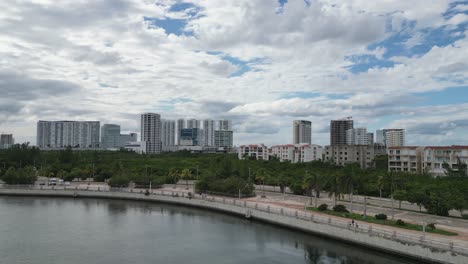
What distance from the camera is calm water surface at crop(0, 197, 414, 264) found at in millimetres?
34156

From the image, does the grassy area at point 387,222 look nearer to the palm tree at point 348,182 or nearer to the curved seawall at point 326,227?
the curved seawall at point 326,227

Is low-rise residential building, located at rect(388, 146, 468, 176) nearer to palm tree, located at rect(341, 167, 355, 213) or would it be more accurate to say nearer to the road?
the road

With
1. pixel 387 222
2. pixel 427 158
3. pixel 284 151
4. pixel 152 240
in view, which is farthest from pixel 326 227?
pixel 284 151

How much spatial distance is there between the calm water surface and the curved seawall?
1.05 metres

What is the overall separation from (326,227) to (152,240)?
19.3 m

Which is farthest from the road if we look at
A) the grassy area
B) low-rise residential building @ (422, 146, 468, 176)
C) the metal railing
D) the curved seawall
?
low-rise residential building @ (422, 146, 468, 176)

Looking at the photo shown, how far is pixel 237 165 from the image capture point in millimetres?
86375

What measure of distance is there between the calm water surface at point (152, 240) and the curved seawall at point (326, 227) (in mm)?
1051

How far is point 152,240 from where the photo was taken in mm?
40031

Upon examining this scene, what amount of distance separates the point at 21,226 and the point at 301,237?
33.7m

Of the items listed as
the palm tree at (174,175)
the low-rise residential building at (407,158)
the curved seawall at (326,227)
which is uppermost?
the low-rise residential building at (407,158)

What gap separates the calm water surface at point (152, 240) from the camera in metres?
34.2

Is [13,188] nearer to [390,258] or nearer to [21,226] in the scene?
[21,226]

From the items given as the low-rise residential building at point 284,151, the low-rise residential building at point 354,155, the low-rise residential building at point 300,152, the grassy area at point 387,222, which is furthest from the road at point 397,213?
the low-rise residential building at point 284,151
